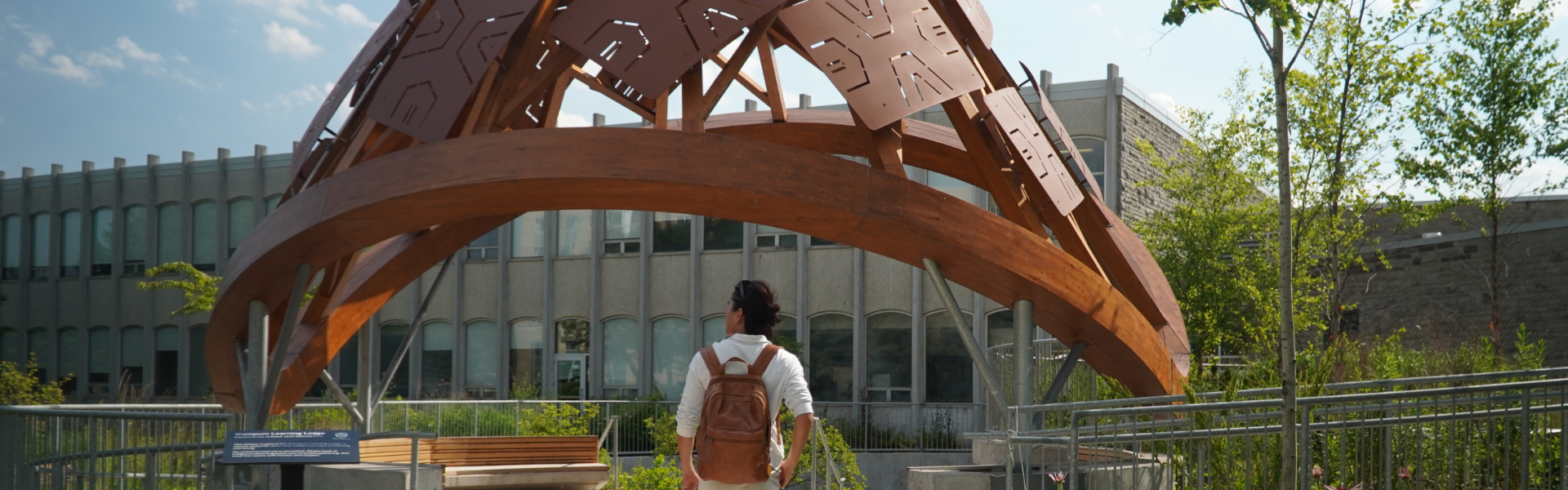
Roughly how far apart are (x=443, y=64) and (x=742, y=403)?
5417 mm

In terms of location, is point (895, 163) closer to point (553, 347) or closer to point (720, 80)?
point (720, 80)

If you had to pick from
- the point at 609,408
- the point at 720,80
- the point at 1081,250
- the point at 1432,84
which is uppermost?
the point at 1432,84

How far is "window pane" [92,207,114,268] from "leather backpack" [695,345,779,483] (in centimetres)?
3519

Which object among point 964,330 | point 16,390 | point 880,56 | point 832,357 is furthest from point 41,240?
point 964,330

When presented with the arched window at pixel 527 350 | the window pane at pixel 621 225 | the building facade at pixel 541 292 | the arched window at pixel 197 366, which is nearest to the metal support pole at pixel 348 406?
the building facade at pixel 541 292

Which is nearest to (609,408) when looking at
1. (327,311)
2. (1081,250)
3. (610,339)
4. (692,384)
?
(610,339)

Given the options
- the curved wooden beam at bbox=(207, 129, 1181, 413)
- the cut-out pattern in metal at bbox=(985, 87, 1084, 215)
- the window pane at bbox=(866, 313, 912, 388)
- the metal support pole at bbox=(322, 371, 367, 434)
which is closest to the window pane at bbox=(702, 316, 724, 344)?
the window pane at bbox=(866, 313, 912, 388)

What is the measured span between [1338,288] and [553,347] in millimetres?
17779

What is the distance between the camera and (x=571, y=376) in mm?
29766

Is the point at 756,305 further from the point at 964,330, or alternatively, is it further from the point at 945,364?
the point at 945,364

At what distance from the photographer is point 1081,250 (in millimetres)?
10672

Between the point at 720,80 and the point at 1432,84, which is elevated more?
the point at 1432,84

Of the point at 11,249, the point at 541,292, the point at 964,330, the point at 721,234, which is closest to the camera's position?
the point at 964,330

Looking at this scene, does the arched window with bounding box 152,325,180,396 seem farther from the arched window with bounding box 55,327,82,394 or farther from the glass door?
the glass door
